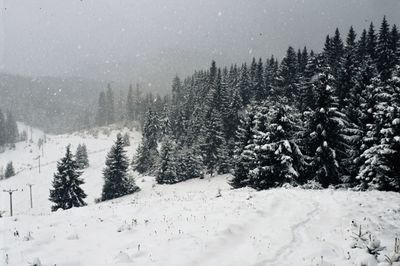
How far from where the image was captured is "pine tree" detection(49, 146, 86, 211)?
144 feet

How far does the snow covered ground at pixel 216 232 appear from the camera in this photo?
8.77 metres

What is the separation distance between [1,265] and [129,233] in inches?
151

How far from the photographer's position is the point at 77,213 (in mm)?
14727

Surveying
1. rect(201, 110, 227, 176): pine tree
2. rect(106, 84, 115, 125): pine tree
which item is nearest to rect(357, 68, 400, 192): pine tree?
rect(201, 110, 227, 176): pine tree

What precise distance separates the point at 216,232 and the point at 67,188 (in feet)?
127

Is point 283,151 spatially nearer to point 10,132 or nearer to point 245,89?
point 245,89

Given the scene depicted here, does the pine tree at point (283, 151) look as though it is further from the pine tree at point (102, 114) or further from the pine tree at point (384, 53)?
the pine tree at point (102, 114)

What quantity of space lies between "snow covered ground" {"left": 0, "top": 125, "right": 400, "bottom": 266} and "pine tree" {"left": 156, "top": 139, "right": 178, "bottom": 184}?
41.6 meters

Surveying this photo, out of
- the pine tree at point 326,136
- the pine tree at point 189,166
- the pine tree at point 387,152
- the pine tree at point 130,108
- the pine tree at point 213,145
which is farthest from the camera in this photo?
the pine tree at point 130,108

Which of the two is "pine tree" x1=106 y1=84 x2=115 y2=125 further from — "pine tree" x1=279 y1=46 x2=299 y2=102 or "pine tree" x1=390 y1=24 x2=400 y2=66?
"pine tree" x1=390 y1=24 x2=400 y2=66

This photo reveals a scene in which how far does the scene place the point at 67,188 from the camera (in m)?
44.2

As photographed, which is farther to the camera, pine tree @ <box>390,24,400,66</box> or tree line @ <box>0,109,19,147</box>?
tree line @ <box>0,109,19,147</box>

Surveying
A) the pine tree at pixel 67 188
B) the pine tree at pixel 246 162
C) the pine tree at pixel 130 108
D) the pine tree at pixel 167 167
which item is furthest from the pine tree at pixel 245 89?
the pine tree at pixel 130 108

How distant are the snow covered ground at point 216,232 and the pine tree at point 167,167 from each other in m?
41.6
